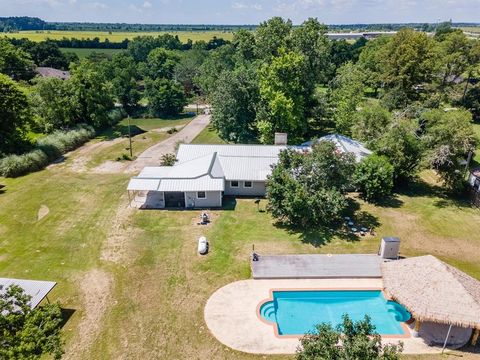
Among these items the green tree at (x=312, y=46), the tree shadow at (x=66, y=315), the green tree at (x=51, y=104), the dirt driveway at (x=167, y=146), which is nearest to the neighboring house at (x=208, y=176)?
the dirt driveway at (x=167, y=146)

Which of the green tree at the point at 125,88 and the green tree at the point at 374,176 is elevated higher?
the green tree at the point at 125,88

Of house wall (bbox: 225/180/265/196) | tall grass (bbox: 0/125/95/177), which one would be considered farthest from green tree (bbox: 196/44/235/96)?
house wall (bbox: 225/180/265/196)

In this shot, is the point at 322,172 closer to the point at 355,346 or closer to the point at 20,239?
the point at 355,346

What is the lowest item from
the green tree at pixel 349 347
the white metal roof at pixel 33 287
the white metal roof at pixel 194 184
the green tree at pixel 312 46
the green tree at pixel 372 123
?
the white metal roof at pixel 33 287

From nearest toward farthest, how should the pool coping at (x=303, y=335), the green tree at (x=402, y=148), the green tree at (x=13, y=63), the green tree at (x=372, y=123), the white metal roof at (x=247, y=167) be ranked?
the pool coping at (x=303, y=335) → the green tree at (x=402, y=148) → the white metal roof at (x=247, y=167) → the green tree at (x=372, y=123) → the green tree at (x=13, y=63)

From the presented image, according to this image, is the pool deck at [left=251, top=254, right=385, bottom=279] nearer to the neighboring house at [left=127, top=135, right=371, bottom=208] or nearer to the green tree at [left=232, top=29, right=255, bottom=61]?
the neighboring house at [left=127, top=135, right=371, bottom=208]

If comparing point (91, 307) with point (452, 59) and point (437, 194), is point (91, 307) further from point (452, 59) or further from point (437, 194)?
point (452, 59)

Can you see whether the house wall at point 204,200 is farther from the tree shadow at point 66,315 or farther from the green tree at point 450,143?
the green tree at point 450,143

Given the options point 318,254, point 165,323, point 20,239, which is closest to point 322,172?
point 318,254
